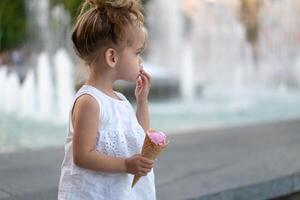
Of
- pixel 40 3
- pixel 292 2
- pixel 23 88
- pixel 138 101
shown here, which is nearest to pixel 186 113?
pixel 23 88

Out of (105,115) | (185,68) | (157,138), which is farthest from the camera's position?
(185,68)

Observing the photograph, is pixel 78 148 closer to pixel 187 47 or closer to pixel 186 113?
pixel 186 113

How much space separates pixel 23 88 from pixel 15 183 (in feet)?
20.5

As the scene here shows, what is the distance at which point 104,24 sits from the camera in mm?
1924

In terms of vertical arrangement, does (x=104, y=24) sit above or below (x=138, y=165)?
above

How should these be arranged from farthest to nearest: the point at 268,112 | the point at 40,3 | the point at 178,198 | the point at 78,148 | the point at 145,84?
the point at 40,3, the point at 268,112, the point at 178,198, the point at 145,84, the point at 78,148

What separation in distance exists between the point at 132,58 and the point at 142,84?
16 centimetres

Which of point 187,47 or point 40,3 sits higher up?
point 40,3

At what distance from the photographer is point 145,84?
2.14 meters

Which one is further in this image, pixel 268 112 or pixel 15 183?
pixel 268 112

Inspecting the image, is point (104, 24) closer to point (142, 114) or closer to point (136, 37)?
point (136, 37)

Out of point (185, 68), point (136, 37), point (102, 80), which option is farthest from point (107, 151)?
point (185, 68)

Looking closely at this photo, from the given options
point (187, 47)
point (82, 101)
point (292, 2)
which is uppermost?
point (82, 101)

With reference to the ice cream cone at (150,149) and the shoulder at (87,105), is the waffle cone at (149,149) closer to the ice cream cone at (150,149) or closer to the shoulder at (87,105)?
the ice cream cone at (150,149)
